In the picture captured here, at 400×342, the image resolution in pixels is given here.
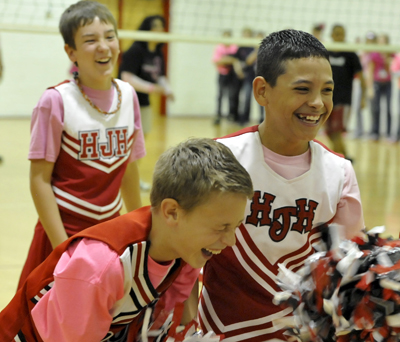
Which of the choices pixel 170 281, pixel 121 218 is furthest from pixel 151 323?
pixel 121 218

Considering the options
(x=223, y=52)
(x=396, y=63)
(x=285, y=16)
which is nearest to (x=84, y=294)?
(x=396, y=63)

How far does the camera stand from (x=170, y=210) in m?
1.48

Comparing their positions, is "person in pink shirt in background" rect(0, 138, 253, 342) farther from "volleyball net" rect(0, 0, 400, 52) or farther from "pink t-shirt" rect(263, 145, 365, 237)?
"volleyball net" rect(0, 0, 400, 52)

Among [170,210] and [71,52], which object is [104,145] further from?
[170,210]

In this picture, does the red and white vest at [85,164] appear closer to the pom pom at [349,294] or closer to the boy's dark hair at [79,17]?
the boy's dark hair at [79,17]

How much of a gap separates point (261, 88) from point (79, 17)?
991 mm

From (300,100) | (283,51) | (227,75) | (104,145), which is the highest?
(283,51)

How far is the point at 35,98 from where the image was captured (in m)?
12.0

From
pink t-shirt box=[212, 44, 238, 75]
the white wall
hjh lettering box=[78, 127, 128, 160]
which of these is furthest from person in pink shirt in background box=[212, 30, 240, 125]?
hjh lettering box=[78, 127, 128, 160]

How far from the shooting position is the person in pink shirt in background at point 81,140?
240cm

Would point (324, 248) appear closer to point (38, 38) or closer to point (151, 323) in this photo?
point (151, 323)

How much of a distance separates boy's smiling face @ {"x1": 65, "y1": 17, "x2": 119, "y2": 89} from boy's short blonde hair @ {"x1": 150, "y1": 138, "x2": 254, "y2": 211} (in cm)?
111

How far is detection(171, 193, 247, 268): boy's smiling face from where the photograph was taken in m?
1.44

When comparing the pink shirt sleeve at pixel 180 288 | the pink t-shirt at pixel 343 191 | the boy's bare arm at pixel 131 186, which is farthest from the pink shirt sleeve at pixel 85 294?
the boy's bare arm at pixel 131 186
